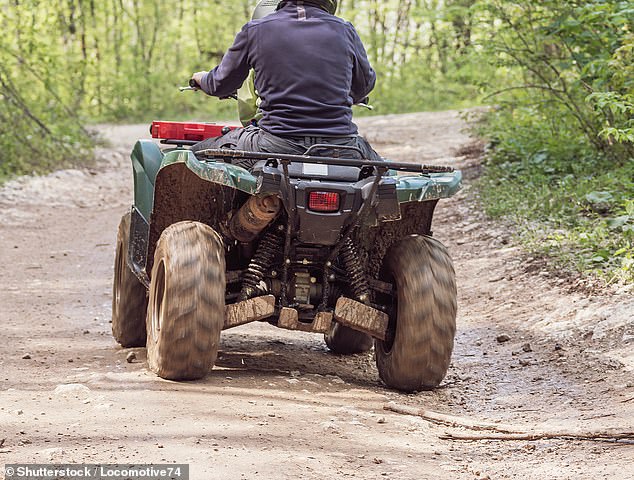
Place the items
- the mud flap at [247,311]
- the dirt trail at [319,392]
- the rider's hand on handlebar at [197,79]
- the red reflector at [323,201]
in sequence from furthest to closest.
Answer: the rider's hand on handlebar at [197,79]
the mud flap at [247,311]
the red reflector at [323,201]
the dirt trail at [319,392]

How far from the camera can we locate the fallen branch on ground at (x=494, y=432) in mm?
4156

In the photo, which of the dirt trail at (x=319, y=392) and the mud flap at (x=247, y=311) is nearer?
the dirt trail at (x=319, y=392)

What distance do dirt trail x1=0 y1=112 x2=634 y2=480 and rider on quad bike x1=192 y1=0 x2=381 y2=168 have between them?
124 cm

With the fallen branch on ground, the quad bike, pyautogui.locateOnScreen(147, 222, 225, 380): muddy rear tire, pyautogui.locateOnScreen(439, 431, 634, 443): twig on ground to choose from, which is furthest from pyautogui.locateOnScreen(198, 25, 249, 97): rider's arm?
pyautogui.locateOnScreen(439, 431, 634, 443): twig on ground

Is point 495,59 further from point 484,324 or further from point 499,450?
point 499,450

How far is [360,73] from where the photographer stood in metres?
5.34

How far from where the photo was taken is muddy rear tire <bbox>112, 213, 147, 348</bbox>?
5.99 meters

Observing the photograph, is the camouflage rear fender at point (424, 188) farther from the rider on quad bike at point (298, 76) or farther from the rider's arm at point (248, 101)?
the rider's arm at point (248, 101)

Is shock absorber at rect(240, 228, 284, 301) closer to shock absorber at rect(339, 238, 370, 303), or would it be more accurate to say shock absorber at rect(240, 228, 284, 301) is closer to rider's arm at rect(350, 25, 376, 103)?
shock absorber at rect(339, 238, 370, 303)

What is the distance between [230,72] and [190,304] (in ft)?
4.22

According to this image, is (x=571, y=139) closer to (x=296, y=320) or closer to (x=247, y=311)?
(x=296, y=320)

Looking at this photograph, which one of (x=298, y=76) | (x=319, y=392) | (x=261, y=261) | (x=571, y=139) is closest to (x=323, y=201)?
(x=261, y=261)

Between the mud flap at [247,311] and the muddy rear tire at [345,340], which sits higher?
the mud flap at [247,311]

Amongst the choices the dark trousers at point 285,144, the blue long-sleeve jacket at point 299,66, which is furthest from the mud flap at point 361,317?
the blue long-sleeve jacket at point 299,66
